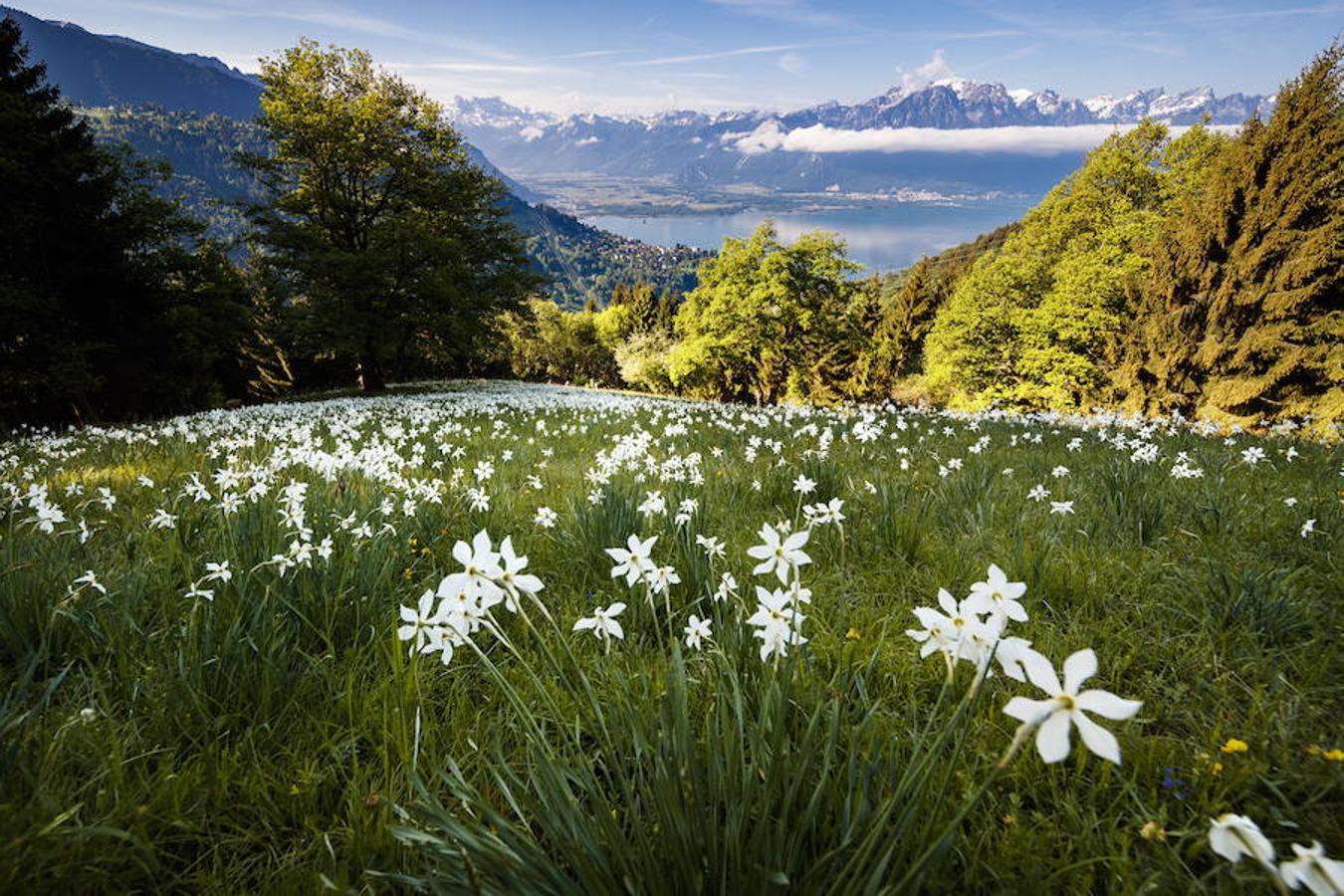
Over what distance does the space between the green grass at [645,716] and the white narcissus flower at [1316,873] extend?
0.36m

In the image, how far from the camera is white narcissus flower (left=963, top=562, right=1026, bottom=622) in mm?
1279

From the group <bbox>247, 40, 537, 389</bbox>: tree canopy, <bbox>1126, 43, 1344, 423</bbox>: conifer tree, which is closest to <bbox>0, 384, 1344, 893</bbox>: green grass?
<bbox>247, 40, 537, 389</bbox>: tree canopy

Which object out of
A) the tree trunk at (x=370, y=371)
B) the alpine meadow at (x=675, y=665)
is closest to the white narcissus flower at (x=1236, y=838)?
the alpine meadow at (x=675, y=665)

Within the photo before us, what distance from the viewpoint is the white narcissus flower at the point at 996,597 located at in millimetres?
1279

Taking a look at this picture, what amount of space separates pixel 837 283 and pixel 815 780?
133ft

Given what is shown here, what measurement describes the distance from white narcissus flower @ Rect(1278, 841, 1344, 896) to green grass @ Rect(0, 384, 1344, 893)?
365 mm

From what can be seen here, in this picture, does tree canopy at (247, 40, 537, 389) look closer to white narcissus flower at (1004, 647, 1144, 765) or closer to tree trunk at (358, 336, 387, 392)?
tree trunk at (358, 336, 387, 392)

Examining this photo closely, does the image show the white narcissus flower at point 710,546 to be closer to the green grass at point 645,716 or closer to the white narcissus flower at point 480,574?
the green grass at point 645,716

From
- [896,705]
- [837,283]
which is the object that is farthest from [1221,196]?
[896,705]

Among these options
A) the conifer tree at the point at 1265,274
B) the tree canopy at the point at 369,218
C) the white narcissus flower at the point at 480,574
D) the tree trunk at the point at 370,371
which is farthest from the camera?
the tree trunk at the point at 370,371

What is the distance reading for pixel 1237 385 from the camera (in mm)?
21656

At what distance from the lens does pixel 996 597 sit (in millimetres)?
1431

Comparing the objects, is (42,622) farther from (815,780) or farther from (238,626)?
(815,780)

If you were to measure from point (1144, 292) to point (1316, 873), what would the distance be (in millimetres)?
32211
